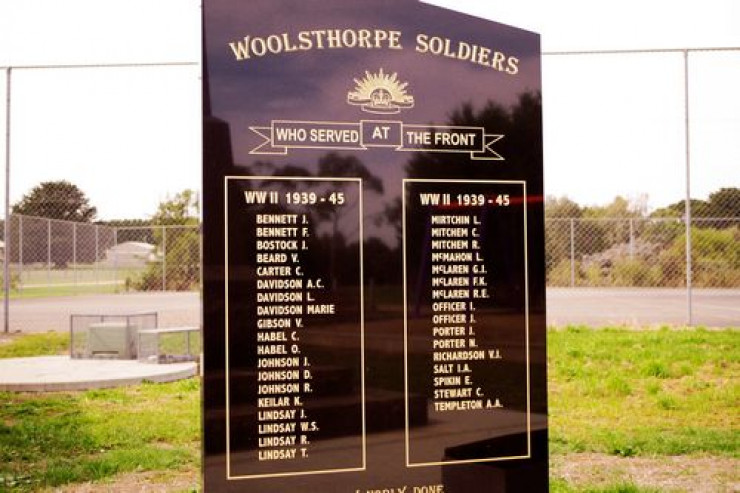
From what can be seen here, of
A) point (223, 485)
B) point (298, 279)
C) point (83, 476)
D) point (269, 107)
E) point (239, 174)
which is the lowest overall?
point (83, 476)

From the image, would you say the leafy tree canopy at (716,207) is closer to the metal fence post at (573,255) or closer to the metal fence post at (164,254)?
the metal fence post at (573,255)

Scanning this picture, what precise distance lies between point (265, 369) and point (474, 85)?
6.40 ft

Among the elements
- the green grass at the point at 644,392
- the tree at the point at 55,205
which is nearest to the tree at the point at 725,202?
the green grass at the point at 644,392

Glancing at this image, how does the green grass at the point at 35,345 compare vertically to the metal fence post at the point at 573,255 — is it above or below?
below

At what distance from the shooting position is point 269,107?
14.2 feet

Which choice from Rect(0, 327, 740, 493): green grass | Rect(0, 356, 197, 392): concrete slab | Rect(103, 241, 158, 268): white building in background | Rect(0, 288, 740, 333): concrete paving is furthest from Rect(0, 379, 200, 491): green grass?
Rect(103, 241, 158, 268): white building in background

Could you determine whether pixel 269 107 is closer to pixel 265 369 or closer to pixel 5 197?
pixel 265 369

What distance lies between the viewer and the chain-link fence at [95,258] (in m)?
18.0

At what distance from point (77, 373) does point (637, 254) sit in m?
10.2

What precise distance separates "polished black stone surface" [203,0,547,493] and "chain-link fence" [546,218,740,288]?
36.9 feet

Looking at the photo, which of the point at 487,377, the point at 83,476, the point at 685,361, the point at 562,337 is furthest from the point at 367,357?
the point at 562,337

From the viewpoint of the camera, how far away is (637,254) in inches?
628

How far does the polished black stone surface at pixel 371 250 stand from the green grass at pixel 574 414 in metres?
2.20

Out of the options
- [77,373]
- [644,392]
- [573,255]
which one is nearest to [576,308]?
[573,255]
